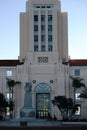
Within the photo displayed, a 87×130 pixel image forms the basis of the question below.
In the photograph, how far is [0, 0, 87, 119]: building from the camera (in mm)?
105750

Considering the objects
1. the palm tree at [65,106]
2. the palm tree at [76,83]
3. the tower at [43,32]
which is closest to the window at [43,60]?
the tower at [43,32]

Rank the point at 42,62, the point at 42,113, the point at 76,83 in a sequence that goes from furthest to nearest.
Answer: the point at 42,62 < the point at 42,113 < the point at 76,83

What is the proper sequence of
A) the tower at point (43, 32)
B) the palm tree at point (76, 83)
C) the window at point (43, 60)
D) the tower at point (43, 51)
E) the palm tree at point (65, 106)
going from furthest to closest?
1. the tower at point (43, 32)
2. the window at point (43, 60)
3. the tower at point (43, 51)
4. the palm tree at point (76, 83)
5. the palm tree at point (65, 106)

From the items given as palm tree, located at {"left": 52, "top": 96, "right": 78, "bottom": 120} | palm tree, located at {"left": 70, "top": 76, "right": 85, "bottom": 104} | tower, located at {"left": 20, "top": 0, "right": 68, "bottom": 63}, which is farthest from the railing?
tower, located at {"left": 20, "top": 0, "right": 68, "bottom": 63}

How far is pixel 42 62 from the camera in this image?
10838cm

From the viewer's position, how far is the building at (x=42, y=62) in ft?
347

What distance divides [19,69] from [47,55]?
28.6ft

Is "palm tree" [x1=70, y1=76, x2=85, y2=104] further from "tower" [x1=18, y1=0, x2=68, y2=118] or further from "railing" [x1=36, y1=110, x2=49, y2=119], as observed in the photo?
"railing" [x1=36, y1=110, x2=49, y2=119]

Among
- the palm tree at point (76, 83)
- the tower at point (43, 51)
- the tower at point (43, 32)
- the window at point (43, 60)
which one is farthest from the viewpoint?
the tower at point (43, 32)

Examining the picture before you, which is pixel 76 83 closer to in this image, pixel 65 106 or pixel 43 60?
pixel 65 106

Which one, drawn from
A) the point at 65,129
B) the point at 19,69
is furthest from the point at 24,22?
the point at 65,129

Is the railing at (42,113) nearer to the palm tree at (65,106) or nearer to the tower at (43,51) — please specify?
the tower at (43,51)

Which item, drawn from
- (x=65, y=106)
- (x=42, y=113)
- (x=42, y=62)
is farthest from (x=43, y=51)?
(x=65, y=106)

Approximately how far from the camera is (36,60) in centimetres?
10919
